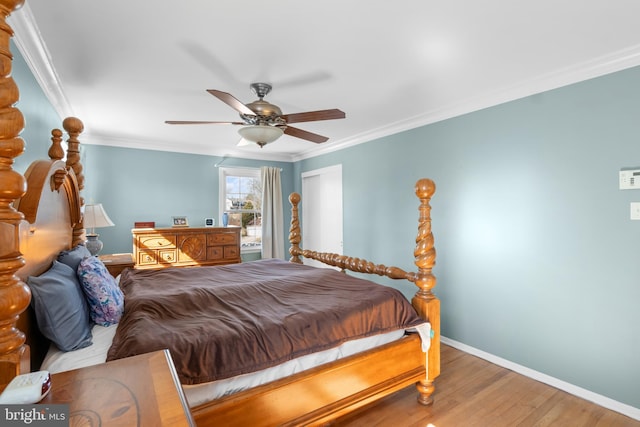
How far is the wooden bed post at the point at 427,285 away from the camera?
225 centimetres

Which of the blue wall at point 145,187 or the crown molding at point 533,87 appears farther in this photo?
the blue wall at point 145,187

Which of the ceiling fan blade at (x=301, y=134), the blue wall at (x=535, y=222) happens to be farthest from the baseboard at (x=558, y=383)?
the ceiling fan blade at (x=301, y=134)

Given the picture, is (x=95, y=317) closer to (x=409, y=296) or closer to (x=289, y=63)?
(x=289, y=63)

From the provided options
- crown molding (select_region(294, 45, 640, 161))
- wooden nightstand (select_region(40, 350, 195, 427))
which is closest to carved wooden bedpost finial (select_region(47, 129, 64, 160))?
wooden nightstand (select_region(40, 350, 195, 427))

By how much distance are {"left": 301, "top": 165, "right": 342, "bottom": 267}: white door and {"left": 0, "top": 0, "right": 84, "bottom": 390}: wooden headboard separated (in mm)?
3277

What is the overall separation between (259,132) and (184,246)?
254cm

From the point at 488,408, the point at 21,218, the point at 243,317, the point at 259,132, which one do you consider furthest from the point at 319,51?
the point at 488,408

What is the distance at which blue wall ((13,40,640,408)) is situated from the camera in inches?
88.4

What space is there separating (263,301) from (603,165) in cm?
259

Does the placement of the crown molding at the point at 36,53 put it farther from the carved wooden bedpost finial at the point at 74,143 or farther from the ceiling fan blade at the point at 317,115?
the ceiling fan blade at the point at 317,115

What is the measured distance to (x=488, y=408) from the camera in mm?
2221

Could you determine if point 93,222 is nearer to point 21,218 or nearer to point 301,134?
point 301,134

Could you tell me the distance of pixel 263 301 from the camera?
2.06m

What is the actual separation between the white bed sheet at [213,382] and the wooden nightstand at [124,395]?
1.94 ft
